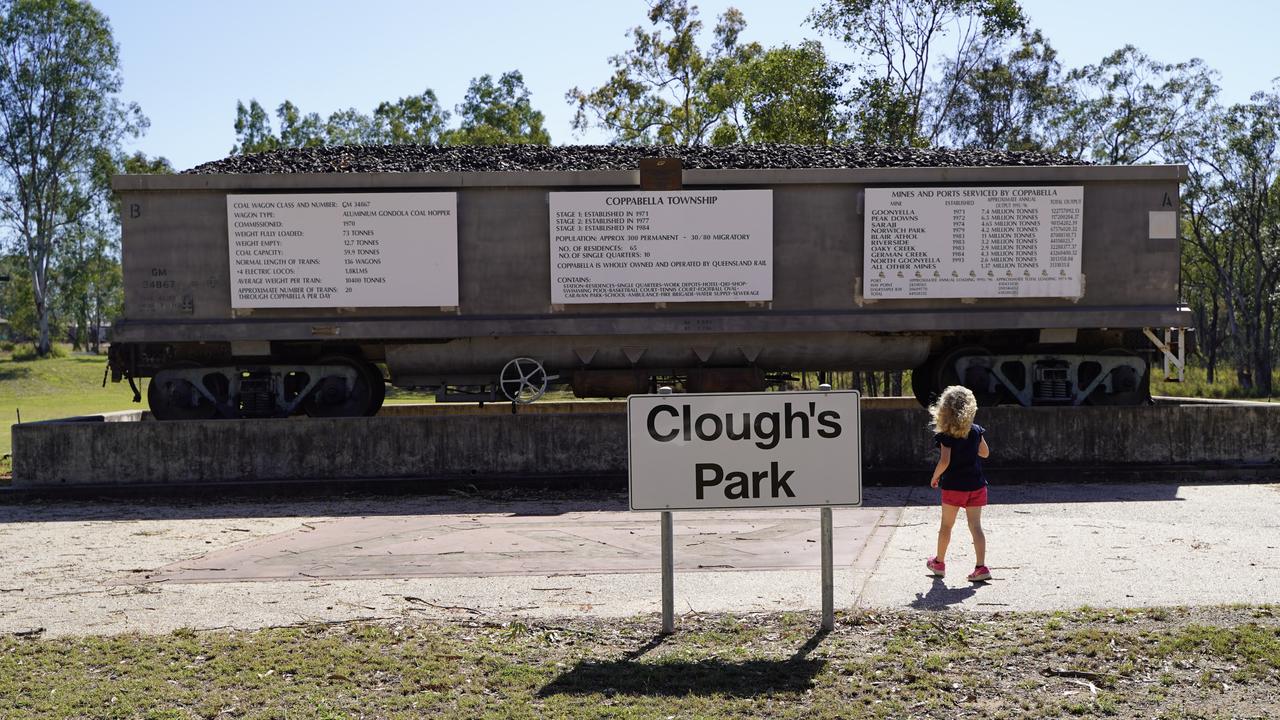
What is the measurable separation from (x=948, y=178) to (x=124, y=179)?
9.37 metres

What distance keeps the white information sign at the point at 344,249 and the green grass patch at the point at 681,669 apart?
7.38 m

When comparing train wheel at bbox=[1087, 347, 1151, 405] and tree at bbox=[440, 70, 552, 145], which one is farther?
tree at bbox=[440, 70, 552, 145]

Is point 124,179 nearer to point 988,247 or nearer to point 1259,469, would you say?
point 988,247

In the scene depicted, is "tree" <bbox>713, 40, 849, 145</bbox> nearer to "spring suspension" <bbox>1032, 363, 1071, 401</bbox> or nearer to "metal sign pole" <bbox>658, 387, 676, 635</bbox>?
"spring suspension" <bbox>1032, 363, 1071, 401</bbox>

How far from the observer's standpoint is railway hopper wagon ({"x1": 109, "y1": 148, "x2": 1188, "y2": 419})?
13.0m

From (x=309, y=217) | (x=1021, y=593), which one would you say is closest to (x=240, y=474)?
(x=309, y=217)

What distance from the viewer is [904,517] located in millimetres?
9914

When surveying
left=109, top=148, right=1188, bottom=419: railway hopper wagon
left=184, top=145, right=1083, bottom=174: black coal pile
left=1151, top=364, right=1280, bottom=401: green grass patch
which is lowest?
left=1151, top=364, right=1280, bottom=401: green grass patch

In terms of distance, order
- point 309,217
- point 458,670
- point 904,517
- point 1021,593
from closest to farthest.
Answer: point 458,670 < point 1021,593 < point 904,517 < point 309,217

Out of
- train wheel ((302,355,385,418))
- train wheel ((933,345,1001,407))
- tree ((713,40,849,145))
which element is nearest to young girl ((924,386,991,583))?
train wheel ((933,345,1001,407))

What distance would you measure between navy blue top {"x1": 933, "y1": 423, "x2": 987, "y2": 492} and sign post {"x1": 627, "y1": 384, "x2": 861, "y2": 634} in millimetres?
1530

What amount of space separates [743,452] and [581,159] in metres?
8.67

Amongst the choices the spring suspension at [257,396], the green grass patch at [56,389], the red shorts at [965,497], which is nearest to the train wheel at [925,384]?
the red shorts at [965,497]

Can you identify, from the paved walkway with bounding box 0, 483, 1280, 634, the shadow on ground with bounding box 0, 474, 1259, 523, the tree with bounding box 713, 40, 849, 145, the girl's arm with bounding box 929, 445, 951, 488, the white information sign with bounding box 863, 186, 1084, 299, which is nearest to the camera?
the paved walkway with bounding box 0, 483, 1280, 634
